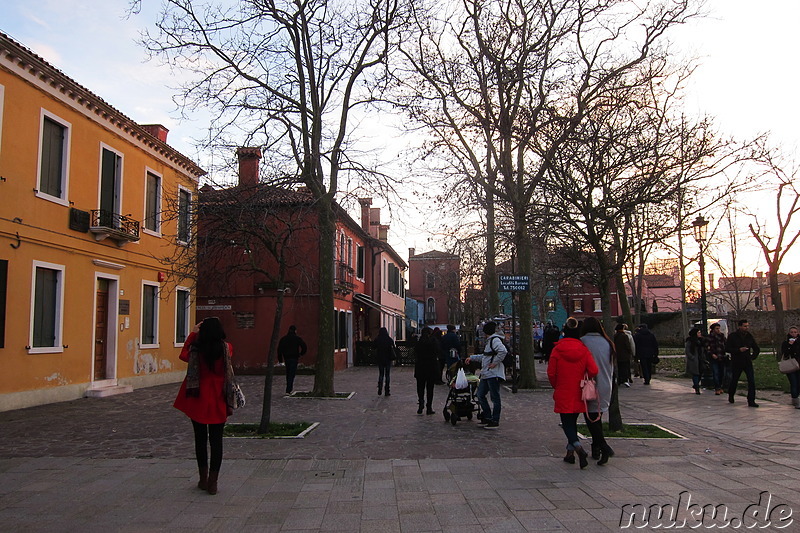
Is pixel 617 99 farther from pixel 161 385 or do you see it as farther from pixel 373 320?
pixel 373 320

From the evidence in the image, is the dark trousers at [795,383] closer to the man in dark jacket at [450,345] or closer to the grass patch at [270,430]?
the man in dark jacket at [450,345]

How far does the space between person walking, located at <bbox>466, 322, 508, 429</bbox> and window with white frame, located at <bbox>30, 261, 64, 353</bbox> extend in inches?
376

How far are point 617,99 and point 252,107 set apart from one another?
7.66 metres

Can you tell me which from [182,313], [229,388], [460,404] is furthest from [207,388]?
[182,313]

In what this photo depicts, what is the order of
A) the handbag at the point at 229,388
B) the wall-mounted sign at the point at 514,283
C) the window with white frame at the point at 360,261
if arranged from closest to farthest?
the handbag at the point at 229,388 → the wall-mounted sign at the point at 514,283 → the window with white frame at the point at 360,261

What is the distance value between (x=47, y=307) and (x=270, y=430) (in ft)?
23.8

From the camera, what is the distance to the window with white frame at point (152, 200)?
59.0ft

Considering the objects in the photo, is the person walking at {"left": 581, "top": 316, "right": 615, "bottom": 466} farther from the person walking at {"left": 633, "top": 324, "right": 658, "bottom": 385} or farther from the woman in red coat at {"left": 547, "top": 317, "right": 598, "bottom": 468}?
the person walking at {"left": 633, "top": 324, "right": 658, "bottom": 385}

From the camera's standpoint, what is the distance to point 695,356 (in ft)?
50.4

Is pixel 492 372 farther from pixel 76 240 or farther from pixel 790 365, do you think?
pixel 76 240

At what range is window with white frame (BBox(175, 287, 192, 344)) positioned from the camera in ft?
67.2

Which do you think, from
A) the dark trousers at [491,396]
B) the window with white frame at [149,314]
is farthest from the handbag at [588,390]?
the window with white frame at [149,314]

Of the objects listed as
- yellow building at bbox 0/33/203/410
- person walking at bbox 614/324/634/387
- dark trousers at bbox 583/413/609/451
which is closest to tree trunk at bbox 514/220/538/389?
person walking at bbox 614/324/634/387

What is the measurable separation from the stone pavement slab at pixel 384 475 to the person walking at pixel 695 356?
11.9 ft
